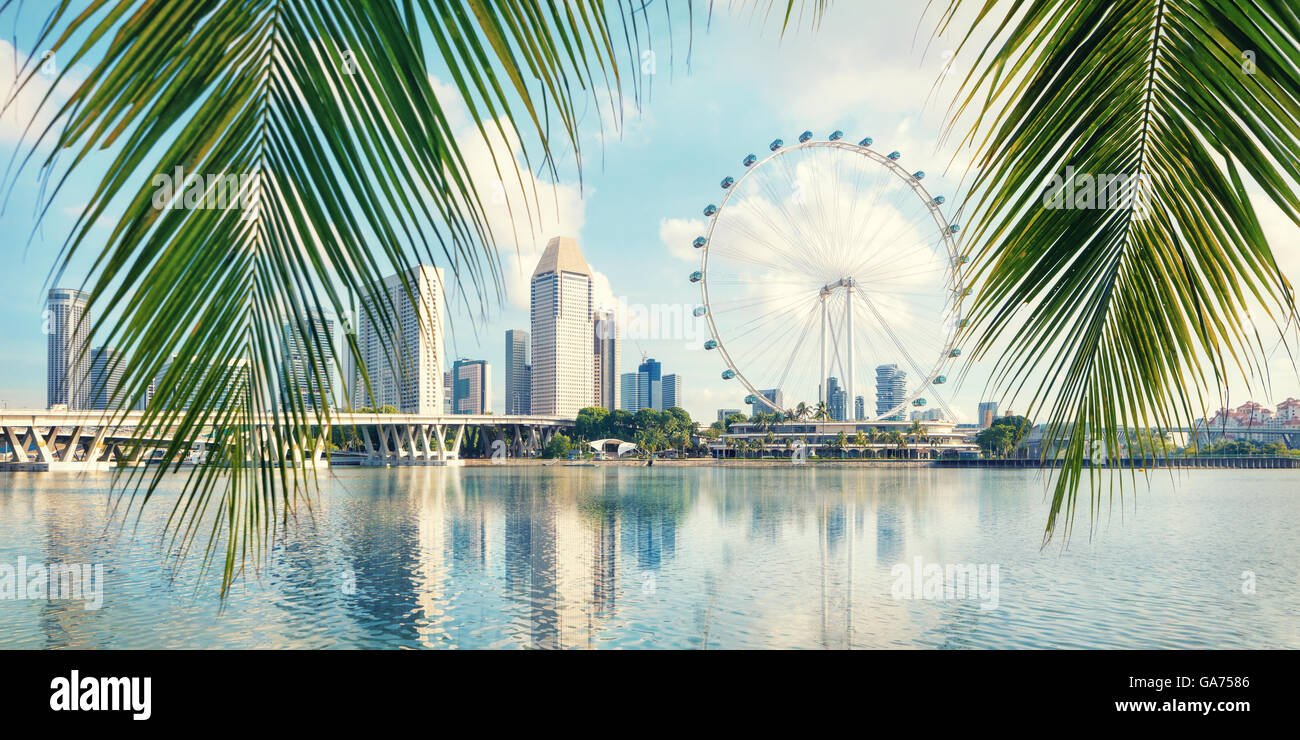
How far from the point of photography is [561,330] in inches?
5935

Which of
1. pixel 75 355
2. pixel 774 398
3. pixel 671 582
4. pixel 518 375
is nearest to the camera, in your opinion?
pixel 75 355

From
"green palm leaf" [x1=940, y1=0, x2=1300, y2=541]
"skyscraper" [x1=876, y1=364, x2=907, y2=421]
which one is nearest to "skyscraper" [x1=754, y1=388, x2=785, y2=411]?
"skyscraper" [x1=876, y1=364, x2=907, y2=421]

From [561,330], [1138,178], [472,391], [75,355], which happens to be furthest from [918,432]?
[75,355]

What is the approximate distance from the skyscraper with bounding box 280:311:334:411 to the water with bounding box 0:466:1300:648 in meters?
7.41

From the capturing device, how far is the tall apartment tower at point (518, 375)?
181000 millimetres

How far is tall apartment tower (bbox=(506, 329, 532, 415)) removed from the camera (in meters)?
181

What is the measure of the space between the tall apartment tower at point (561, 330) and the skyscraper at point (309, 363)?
11994 centimetres

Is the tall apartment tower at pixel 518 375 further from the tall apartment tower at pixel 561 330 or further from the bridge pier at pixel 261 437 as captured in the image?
the bridge pier at pixel 261 437

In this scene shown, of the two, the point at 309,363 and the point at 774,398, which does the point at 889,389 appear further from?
the point at 309,363

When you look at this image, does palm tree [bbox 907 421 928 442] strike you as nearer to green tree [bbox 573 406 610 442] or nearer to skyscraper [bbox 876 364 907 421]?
skyscraper [bbox 876 364 907 421]

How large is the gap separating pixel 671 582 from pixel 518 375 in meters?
162
